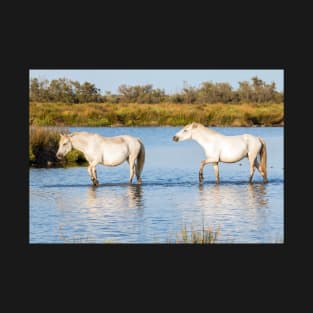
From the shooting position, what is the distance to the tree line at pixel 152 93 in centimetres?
4300

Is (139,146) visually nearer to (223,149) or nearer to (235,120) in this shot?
(223,149)

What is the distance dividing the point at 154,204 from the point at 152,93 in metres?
34.2

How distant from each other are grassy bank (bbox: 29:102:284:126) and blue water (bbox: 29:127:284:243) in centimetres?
1144

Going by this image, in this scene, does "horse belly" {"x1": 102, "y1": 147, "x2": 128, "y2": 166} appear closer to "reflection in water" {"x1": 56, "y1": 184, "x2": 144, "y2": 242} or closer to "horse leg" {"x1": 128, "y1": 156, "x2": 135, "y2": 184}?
A: "horse leg" {"x1": 128, "y1": 156, "x2": 135, "y2": 184}

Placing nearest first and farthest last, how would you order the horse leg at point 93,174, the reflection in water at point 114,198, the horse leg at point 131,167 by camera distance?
the reflection in water at point 114,198
the horse leg at point 93,174
the horse leg at point 131,167

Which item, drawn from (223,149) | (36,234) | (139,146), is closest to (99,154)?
(139,146)

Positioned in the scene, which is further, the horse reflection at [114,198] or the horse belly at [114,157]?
the horse belly at [114,157]

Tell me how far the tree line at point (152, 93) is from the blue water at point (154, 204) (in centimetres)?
1912

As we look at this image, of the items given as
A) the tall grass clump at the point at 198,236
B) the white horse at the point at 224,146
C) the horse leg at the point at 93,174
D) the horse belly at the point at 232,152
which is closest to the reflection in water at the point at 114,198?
the horse leg at the point at 93,174

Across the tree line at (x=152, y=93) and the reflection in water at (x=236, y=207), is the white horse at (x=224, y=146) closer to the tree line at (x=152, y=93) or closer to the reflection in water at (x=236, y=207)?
the reflection in water at (x=236, y=207)

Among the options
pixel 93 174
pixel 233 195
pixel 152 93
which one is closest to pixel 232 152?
pixel 233 195

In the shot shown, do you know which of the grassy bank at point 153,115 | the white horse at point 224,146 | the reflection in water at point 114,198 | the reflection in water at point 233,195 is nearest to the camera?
the reflection in water at point 114,198

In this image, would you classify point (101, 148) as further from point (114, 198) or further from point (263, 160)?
point (263, 160)

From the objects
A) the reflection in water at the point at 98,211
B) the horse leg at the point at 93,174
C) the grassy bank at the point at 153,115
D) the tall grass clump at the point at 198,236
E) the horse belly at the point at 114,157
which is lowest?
the tall grass clump at the point at 198,236
